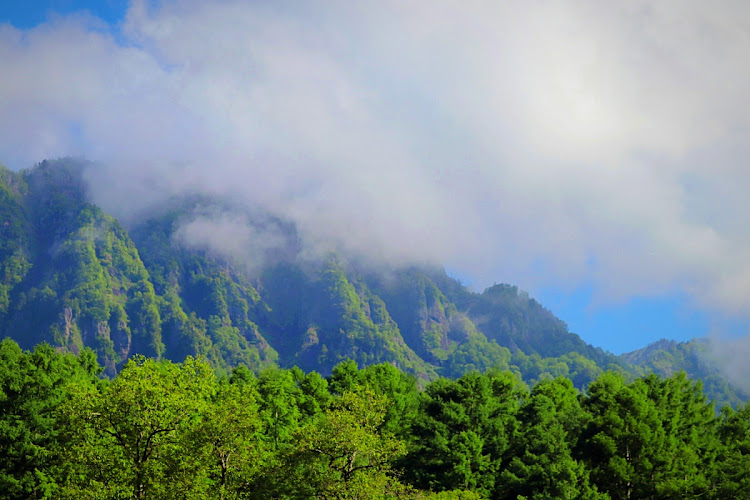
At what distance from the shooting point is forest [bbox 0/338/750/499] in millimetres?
46656

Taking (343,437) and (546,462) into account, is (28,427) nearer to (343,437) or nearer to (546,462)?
(343,437)

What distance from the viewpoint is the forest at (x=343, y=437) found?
46.7 meters

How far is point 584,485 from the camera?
2712 inches

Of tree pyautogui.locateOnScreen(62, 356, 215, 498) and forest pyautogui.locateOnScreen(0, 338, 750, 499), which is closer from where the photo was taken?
tree pyautogui.locateOnScreen(62, 356, 215, 498)

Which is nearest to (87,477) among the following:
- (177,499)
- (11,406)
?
(177,499)

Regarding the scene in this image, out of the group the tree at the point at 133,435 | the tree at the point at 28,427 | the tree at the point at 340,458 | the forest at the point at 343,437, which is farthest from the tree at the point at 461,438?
the tree at the point at 28,427

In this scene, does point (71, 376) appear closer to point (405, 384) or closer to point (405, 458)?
point (405, 458)

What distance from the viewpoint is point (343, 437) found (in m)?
49.5

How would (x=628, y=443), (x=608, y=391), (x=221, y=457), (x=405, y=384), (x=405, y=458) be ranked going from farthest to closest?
(x=405, y=384) < (x=608, y=391) < (x=405, y=458) < (x=628, y=443) < (x=221, y=457)

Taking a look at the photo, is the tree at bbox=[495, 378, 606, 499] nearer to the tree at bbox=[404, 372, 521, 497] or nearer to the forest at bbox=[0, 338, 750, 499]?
the forest at bbox=[0, 338, 750, 499]

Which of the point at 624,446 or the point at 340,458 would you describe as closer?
the point at 340,458

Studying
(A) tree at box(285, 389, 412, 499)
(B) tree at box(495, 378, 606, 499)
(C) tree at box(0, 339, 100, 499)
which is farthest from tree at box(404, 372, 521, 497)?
(C) tree at box(0, 339, 100, 499)

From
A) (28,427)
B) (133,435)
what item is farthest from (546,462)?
(28,427)

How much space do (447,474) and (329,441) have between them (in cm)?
3188
